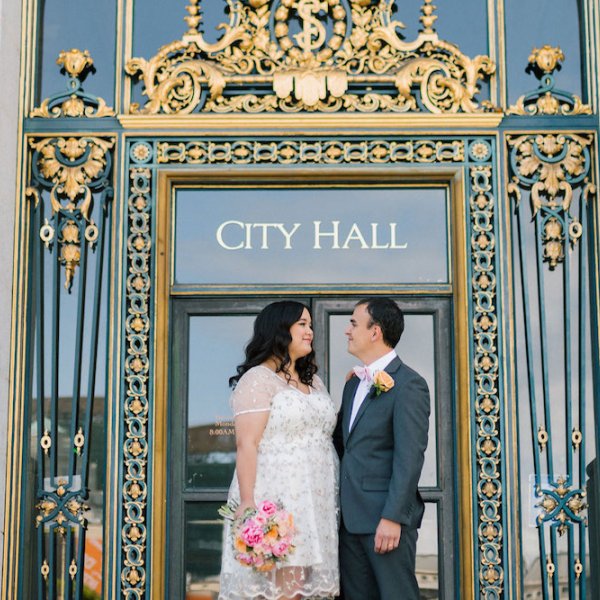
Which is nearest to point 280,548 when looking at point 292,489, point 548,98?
point 292,489

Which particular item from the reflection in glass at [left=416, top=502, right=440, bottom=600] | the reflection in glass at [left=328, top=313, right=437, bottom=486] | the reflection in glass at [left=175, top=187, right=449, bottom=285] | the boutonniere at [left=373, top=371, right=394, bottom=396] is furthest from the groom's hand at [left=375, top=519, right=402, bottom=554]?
the reflection in glass at [left=175, top=187, right=449, bottom=285]

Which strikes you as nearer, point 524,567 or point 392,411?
point 392,411

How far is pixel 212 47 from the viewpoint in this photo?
8.32 m

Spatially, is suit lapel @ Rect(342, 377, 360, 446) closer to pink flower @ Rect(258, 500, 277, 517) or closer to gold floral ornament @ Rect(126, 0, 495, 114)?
pink flower @ Rect(258, 500, 277, 517)

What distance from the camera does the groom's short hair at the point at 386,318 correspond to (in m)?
7.07

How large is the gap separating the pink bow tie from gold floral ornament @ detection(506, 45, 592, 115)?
7.02 feet

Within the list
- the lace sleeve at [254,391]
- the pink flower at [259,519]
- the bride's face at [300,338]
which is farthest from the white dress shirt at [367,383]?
the pink flower at [259,519]

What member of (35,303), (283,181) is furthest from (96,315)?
(283,181)

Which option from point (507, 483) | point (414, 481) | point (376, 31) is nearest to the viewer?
point (414, 481)

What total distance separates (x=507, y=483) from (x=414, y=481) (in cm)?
127

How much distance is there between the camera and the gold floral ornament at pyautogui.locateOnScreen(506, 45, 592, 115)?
823 cm

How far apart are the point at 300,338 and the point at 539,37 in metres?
2.73

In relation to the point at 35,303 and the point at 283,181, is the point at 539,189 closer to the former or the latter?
the point at 283,181

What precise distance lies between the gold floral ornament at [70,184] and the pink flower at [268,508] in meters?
2.22
